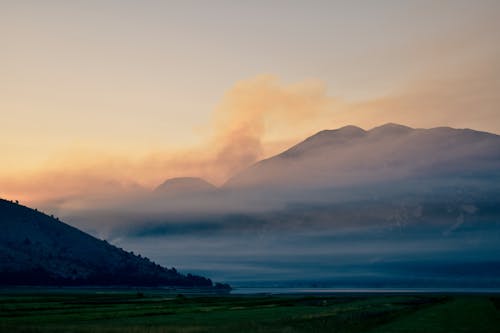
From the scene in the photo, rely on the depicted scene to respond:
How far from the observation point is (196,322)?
100m

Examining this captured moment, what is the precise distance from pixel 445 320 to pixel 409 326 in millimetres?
15649

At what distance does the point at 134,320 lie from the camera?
102625mm

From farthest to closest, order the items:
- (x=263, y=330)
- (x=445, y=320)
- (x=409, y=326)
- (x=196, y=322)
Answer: (x=445, y=320) → (x=196, y=322) → (x=409, y=326) → (x=263, y=330)

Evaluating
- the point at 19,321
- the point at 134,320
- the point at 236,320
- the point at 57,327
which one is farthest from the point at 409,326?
the point at 19,321

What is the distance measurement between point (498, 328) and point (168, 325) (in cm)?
4298

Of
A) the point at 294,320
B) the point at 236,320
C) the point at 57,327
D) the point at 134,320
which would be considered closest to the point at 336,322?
the point at 294,320

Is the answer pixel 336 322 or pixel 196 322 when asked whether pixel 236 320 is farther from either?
pixel 336 322

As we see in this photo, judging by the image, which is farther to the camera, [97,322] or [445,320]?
[445,320]

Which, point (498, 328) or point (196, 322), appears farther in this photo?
point (196, 322)

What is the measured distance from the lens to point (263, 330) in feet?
280

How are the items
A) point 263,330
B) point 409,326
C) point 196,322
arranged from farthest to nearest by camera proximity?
point 196,322 < point 409,326 < point 263,330

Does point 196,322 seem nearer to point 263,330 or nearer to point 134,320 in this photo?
point 134,320

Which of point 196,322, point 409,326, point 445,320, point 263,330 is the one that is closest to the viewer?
point 263,330

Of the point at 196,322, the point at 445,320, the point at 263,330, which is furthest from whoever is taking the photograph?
the point at 445,320
